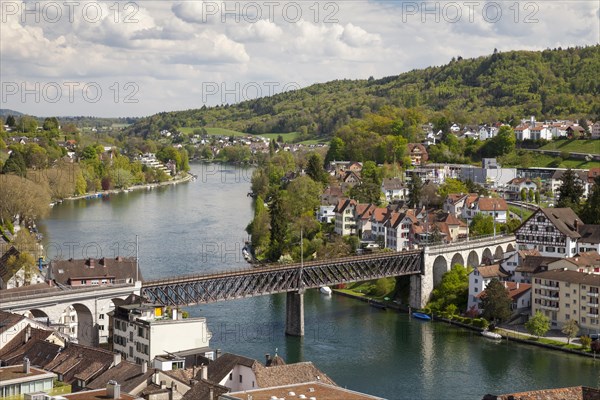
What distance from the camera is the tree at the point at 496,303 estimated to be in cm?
4134

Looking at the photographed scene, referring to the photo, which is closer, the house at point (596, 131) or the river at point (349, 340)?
the river at point (349, 340)

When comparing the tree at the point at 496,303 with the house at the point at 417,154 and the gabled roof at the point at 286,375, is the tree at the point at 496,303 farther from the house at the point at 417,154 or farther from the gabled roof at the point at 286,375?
the house at the point at 417,154

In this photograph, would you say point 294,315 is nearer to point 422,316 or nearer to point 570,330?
point 422,316

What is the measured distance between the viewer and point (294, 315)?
40781 mm

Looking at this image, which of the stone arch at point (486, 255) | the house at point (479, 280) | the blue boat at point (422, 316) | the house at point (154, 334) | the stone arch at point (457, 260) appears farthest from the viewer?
the stone arch at point (486, 255)

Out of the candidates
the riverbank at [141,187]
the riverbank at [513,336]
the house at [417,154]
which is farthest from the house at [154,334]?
→ the riverbank at [141,187]

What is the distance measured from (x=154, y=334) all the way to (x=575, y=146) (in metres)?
59.9

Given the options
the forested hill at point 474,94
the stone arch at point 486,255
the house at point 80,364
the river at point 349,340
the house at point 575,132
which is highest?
the forested hill at point 474,94

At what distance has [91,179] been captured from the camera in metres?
99.8

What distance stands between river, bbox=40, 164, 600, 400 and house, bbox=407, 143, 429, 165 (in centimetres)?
2291

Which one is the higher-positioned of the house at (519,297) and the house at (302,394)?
the house at (302,394)

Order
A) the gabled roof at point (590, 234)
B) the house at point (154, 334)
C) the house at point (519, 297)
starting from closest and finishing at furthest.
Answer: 1. the house at point (154, 334)
2. the house at point (519, 297)
3. the gabled roof at point (590, 234)

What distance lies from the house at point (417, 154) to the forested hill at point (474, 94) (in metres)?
18.6

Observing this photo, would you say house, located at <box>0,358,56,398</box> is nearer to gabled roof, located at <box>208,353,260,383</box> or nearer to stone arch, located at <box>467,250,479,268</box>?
gabled roof, located at <box>208,353,260,383</box>
